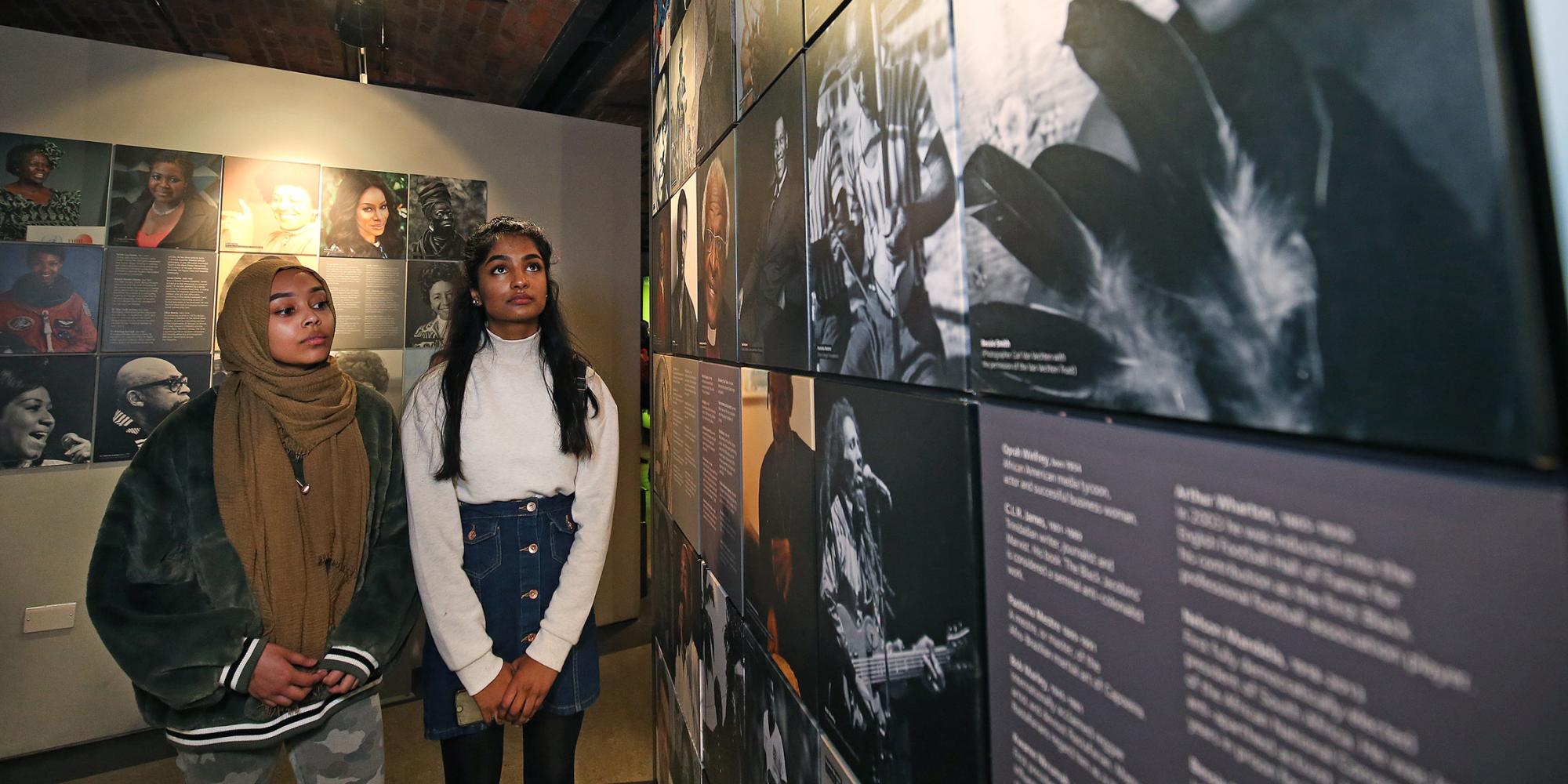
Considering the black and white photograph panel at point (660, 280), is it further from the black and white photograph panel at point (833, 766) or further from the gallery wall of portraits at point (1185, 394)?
the black and white photograph panel at point (833, 766)

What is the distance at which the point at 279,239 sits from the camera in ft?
11.8

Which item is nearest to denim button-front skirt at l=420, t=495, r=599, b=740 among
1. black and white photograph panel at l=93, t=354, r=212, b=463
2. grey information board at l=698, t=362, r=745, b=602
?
grey information board at l=698, t=362, r=745, b=602

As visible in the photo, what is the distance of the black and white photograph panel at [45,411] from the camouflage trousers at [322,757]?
2.53 meters

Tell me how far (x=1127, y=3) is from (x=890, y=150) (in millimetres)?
407

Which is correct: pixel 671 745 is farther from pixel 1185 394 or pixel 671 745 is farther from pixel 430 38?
pixel 430 38

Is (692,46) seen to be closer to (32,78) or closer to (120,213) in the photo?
(120,213)

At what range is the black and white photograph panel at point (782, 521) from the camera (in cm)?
122

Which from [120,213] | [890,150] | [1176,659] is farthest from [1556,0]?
[120,213]

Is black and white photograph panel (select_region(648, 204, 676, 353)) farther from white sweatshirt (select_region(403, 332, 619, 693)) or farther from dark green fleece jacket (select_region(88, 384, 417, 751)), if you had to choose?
dark green fleece jacket (select_region(88, 384, 417, 751))

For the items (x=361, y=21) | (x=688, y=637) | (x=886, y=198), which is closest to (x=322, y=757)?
(x=688, y=637)

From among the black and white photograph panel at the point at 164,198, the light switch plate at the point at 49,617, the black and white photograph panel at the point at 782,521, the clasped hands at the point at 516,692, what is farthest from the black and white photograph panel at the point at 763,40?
the light switch plate at the point at 49,617

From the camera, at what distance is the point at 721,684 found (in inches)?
70.9

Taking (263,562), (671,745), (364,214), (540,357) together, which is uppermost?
(364,214)

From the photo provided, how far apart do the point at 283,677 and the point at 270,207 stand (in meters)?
3.08
